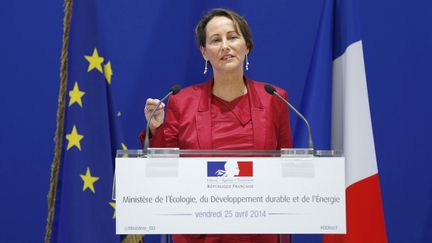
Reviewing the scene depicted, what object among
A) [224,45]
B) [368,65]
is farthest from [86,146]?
[368,65]

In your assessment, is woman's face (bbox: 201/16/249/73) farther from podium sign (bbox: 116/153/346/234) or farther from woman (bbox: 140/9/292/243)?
podium sign (bbox: 116/153/346/234)

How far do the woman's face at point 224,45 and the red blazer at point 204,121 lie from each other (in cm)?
11

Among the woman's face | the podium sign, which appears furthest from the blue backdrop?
the podium sign

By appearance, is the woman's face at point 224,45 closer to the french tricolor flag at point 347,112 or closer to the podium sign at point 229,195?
the french tricolor flag at point 347,112

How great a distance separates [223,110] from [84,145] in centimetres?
55

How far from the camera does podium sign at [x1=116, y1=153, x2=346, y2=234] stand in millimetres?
1449

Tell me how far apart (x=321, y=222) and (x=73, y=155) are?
987mm

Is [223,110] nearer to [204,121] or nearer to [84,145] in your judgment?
[204,121]

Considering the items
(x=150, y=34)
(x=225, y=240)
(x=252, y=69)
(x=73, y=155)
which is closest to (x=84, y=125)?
(x=73, y=155)

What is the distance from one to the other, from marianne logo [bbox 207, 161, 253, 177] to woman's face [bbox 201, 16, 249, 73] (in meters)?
0.67

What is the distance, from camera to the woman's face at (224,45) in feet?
6.75

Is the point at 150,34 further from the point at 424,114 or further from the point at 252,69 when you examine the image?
the point at 424,114

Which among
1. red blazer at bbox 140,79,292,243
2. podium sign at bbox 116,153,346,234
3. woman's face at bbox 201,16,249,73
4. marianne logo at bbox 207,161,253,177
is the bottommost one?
podium sign at bbox 116,153,346,234

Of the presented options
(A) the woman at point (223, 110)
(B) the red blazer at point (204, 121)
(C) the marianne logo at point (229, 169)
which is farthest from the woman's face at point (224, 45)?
(C) the marianne logo at point (229, 169)
